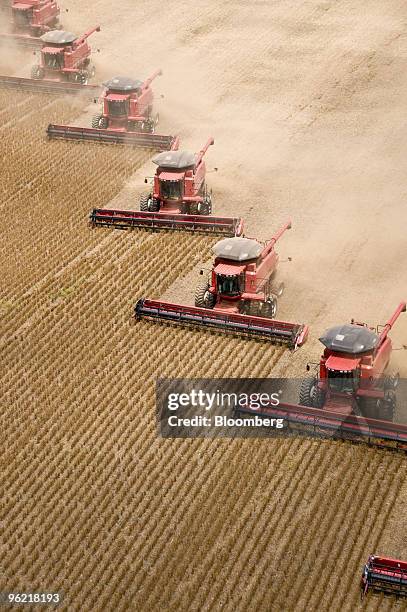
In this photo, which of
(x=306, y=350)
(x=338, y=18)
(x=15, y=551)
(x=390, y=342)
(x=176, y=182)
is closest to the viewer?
(x=15, y=551)

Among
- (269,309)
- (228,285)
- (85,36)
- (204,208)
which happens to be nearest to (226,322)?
(228,285)

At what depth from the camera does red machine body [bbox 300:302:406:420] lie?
26562 mm

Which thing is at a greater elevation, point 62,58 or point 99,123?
point 62,58

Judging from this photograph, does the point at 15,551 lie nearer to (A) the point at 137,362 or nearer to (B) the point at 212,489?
(B) the point at 212,489

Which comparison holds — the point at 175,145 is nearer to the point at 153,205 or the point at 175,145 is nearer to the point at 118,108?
the point at 118,108

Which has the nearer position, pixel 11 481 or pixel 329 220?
pixel 11 481

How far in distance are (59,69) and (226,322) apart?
2305 cm

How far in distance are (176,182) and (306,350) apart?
31.5 ft

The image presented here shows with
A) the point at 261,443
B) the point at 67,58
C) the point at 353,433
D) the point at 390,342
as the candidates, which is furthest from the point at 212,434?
the point at 67,58

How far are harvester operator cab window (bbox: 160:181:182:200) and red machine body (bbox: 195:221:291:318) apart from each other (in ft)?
21.3

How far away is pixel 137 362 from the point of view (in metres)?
30.3

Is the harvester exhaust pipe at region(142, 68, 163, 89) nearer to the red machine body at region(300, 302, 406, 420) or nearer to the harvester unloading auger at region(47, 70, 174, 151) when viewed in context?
the harvester unloading auger at region(47, 70, 174, 151)

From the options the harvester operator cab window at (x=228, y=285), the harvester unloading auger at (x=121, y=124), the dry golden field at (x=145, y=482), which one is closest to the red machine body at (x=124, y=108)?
the harvester unloading auger at (x=121, y=124)

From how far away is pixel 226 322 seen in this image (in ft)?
103
